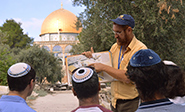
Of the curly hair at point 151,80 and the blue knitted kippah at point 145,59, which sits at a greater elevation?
the blue knitted kippah at point 145,59

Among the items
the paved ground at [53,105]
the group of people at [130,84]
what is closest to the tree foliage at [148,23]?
the paved ground at [53,105]

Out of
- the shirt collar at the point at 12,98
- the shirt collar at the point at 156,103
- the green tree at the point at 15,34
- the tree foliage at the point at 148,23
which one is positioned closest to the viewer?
the shirt collar at the point at 156,103

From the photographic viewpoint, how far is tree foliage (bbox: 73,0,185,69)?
11562 mm

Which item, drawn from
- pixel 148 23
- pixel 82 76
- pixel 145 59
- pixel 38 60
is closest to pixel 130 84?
pixel 82 76

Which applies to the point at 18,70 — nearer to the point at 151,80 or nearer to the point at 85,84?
the point at 85,84

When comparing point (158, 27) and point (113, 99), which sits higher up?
point (158, 27)

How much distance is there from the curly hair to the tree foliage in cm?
978

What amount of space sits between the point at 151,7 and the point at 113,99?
30.8 ft

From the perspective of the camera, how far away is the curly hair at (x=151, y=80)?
63.5 inches

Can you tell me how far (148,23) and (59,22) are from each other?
59155mm

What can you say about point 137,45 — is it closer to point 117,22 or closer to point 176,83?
point 117,22

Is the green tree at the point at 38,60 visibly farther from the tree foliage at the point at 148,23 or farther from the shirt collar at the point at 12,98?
the shirt collar at the point at 12,98

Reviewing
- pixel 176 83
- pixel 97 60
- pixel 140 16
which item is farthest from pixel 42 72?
pixel 176 83

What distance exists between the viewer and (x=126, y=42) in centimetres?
314
